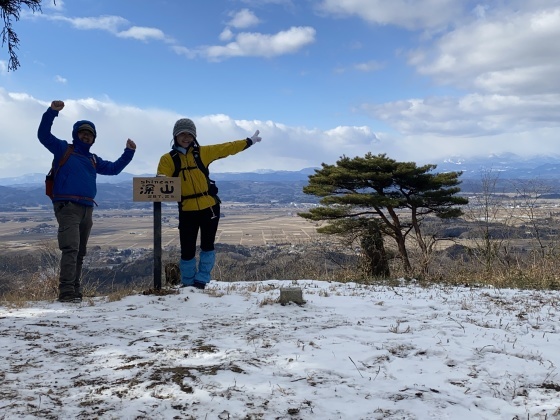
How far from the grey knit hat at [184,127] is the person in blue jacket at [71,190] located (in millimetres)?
970

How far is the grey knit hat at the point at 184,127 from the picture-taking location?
5105mm

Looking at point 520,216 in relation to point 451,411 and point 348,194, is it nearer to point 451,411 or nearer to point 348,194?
point 348,194

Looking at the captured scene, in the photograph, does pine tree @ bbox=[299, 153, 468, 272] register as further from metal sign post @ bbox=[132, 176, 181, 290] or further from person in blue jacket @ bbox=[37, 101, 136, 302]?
person in blue jacket @ bbox=[37, 101, 136, 302]

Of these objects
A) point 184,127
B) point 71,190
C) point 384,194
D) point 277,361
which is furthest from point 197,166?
point 384,194

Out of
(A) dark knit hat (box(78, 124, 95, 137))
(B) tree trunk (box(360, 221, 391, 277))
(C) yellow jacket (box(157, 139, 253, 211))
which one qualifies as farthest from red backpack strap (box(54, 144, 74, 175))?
(B) tree trunk (box(360, 221, 391, 277))

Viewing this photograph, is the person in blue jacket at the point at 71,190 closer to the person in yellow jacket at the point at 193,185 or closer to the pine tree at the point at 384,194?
the person in yellow jacket at the point at 193,185

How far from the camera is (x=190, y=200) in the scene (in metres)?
5.20

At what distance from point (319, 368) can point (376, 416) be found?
624 millimetres

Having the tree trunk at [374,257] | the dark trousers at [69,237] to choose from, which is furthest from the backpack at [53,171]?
the tree trunk at [374,257]

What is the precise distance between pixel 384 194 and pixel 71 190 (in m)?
13.8

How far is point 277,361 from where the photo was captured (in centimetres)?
269

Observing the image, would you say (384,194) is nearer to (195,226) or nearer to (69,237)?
(195,226)

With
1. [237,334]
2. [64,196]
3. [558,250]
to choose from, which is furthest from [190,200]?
[558,250]

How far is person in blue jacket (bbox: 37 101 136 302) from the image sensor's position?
178 inches
